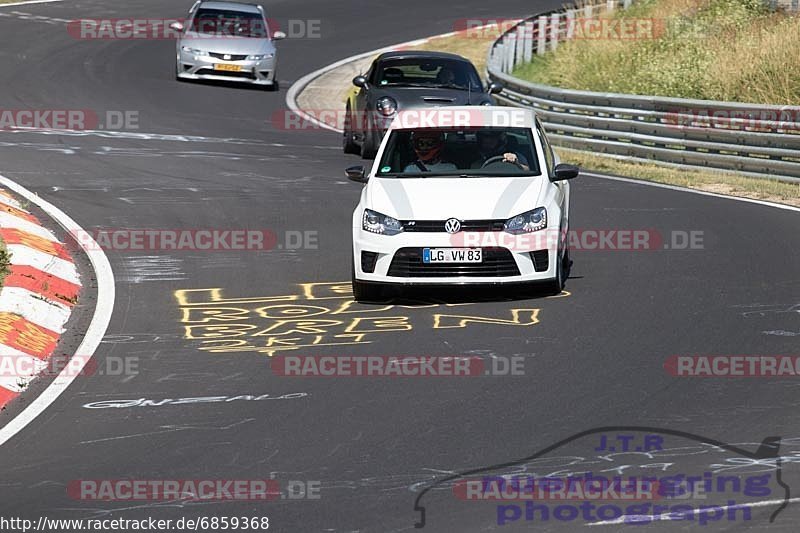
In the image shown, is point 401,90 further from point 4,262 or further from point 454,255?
point 454,255

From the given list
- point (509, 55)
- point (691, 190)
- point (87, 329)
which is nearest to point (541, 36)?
point (509, 55)

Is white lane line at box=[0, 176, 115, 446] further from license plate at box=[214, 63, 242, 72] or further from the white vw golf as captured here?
license plate at box=[214, 63, 242, 72]

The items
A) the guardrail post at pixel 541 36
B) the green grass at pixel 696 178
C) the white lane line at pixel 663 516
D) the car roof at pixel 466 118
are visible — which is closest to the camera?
the white lane line at pixel 663 516

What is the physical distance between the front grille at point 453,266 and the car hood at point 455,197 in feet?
1.00

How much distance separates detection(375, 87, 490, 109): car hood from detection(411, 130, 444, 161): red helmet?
25.1 feet

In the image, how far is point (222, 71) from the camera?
1177 inches

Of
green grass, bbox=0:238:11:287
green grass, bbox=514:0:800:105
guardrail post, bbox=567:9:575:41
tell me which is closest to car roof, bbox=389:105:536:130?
green grass, bbox=0:238:11:287

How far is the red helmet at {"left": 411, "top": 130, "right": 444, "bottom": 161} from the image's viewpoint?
44.0 ft

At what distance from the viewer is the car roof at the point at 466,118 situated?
1366 centimetres

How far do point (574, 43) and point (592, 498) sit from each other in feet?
87.8

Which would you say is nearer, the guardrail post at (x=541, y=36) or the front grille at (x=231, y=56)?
the front grille at (x=231, y=56)

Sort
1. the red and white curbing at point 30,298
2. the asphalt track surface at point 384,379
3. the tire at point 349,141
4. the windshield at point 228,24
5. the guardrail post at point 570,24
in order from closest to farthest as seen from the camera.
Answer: the asphalt track surface at point 384,379
the red and white curbing at point 30,298
the tire at point 349,141
the windshield at point 228,24
the guardrail post at point 570,24

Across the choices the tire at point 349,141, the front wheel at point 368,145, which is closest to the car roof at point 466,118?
the front wheel at point 368,145

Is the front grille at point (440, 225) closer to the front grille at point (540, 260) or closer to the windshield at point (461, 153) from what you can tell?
the front grille at point (540, 260)
